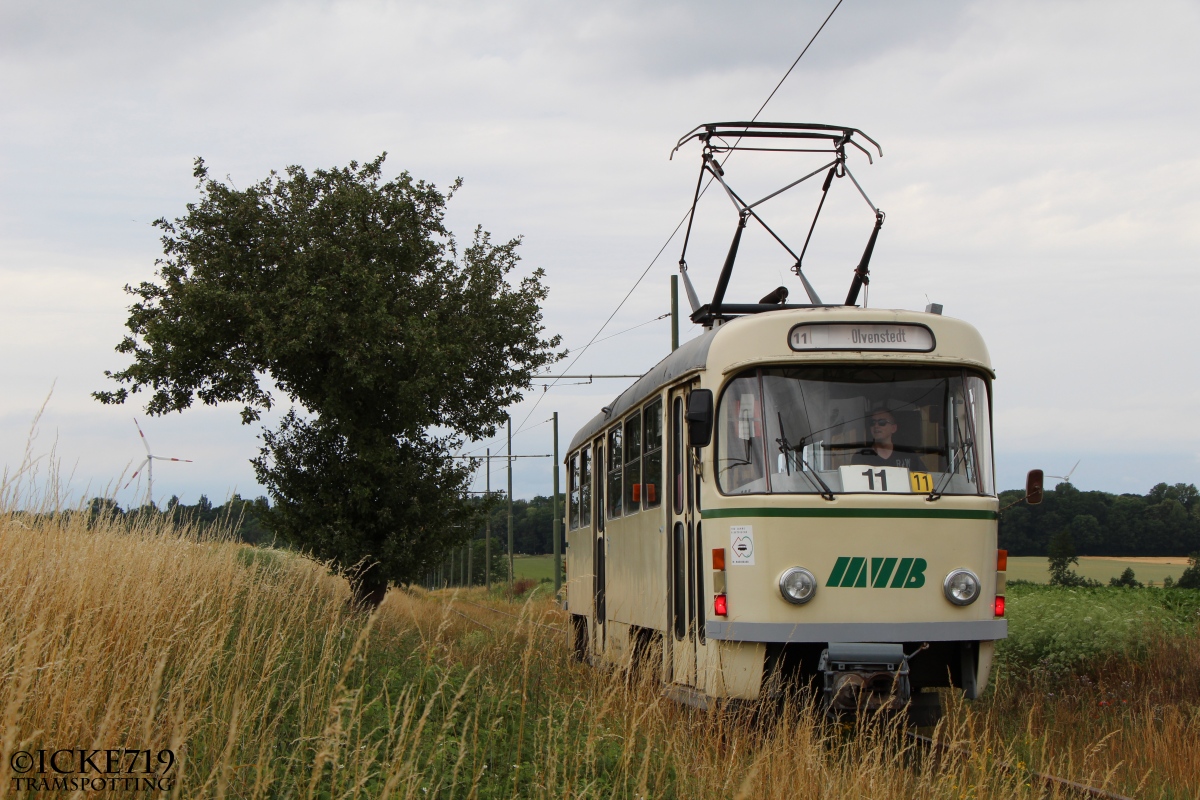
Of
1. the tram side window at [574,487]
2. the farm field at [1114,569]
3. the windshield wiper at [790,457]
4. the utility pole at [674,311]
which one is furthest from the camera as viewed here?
the farm field at [1114,569]

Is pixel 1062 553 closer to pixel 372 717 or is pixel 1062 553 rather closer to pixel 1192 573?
pixel 1192 573

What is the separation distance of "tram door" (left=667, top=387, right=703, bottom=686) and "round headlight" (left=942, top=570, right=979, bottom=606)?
5.60ft

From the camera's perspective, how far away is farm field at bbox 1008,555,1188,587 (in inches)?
1043

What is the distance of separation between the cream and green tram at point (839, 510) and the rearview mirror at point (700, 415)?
10mm

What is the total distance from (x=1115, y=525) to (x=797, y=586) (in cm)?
2617

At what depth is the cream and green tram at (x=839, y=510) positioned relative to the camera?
745 centimetres

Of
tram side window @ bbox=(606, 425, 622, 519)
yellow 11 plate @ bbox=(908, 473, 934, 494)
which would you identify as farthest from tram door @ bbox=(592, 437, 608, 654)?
yellow 11 plate @ bbox=(908, 473, 934, 494)

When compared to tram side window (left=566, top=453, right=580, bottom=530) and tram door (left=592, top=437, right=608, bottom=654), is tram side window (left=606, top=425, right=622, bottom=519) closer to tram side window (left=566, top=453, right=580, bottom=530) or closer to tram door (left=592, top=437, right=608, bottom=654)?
tram door (left=592, top=437, right=608, bottom=654)

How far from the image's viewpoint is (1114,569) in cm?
2908

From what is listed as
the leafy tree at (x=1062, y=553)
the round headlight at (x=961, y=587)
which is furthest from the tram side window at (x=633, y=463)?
the leafy tree at (x=1062, y=553)

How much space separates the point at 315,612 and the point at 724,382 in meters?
4.18

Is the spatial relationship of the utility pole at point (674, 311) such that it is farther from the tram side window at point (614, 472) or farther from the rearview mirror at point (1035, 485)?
the rearview mirror at point (1035, 485)

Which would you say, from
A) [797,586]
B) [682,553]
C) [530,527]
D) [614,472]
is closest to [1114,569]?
[614,472]

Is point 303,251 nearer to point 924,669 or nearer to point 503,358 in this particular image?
point 503,358
